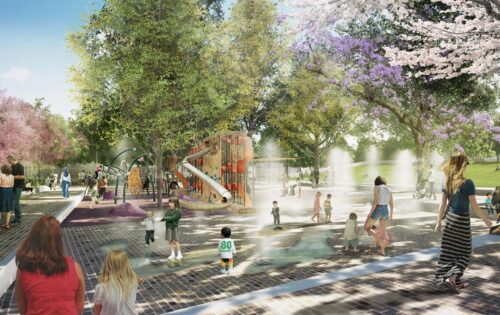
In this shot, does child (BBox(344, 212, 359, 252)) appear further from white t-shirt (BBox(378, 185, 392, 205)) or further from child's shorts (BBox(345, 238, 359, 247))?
white t-shirt (BBox(378, 185, 392, 205))

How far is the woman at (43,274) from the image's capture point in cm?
322

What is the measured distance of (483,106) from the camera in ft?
69.5

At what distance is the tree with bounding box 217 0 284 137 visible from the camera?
32.7 meters

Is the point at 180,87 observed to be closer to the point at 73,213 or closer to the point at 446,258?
the point at 73,213

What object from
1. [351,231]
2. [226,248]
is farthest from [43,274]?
[351,231]

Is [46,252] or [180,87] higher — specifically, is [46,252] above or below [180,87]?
below

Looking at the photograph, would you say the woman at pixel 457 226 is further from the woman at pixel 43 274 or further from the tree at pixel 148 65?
the tree at pixel 148 65

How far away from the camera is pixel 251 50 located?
34.1 meters

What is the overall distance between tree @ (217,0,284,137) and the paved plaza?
19968mm

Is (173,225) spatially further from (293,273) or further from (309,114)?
(309,114)

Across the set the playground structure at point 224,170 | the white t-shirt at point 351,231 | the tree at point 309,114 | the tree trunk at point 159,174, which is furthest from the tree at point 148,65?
the tree at point 309,114

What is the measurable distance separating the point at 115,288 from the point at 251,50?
31.8 metres

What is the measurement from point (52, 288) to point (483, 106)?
22.3m

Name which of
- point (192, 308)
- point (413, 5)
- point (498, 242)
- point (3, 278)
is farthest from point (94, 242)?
point (413, 5)
